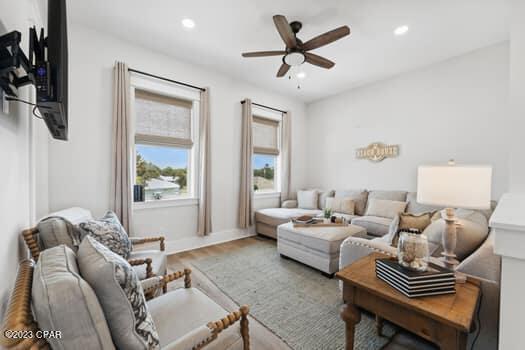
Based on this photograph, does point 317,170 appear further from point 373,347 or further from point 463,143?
point 373,347

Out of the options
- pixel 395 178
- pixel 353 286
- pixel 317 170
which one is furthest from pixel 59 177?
pixel 395 178

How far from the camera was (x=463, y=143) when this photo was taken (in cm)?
319

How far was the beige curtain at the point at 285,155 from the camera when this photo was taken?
15.5 feet

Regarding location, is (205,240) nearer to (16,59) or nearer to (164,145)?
(164,145)

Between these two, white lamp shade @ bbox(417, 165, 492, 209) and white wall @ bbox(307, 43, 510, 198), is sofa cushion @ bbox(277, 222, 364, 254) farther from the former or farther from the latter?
white wall @ bbox(307, 43, 510, 198)

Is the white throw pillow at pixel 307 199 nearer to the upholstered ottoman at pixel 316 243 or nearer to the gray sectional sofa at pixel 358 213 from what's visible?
the gray sectional sofa at pixel 358 213

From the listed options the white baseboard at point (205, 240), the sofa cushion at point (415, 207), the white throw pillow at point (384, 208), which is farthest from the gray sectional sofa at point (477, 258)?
the white baseboard at point (205, 240)

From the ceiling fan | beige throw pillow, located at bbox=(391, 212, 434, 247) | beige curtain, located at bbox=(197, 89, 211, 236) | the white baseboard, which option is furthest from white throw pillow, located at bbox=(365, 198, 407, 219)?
beige curtain, located at bbox=(197, 89, 211, 236)

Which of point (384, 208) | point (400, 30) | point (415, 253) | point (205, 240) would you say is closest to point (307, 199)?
point (384, 208)

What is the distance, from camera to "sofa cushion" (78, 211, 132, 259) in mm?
1552

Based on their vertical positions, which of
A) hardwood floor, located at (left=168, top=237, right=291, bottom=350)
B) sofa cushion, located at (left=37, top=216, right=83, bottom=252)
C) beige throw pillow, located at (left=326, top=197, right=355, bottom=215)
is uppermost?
sofa cushion, located at (left=37, top=216, right=83, bottom=252)

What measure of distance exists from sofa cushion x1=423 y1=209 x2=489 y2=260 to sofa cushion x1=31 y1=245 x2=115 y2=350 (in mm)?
1937

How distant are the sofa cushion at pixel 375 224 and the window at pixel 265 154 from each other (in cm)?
194

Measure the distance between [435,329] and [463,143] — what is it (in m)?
3.35
